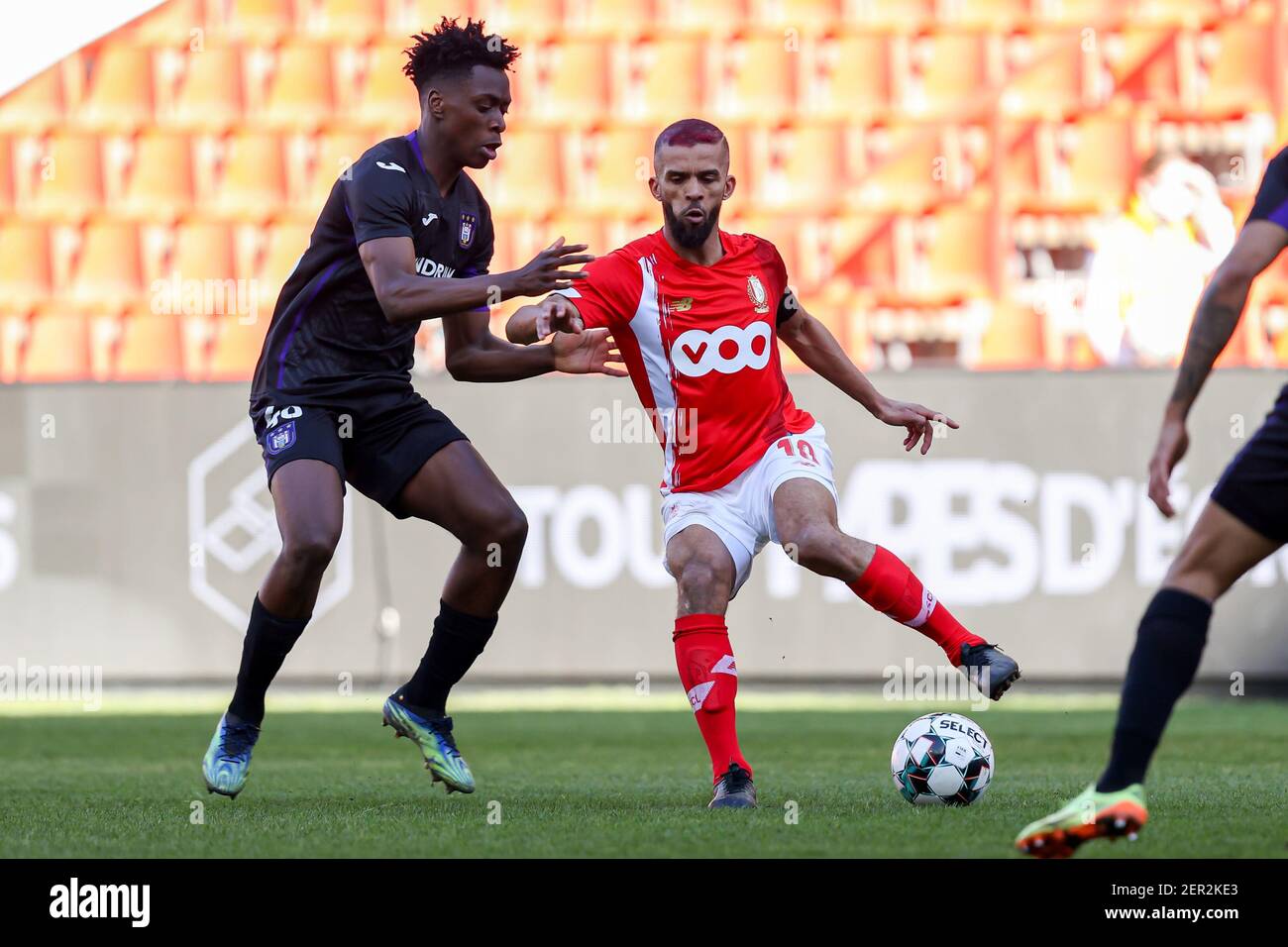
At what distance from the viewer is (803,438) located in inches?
234

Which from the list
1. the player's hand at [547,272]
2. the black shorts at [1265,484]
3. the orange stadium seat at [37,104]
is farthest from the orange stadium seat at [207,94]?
the black shorts at [1265,484]

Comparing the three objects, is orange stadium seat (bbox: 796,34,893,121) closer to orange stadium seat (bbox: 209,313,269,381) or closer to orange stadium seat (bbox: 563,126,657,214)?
orange stadium seat (bbox: 563,126,657,214)

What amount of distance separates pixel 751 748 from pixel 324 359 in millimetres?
2979

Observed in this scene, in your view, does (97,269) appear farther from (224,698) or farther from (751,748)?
(751,748)

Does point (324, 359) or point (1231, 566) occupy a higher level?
point (324, 359)

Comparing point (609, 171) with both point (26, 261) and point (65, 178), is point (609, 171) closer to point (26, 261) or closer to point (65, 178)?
point (65, 178)

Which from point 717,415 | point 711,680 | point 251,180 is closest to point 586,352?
point 717,415

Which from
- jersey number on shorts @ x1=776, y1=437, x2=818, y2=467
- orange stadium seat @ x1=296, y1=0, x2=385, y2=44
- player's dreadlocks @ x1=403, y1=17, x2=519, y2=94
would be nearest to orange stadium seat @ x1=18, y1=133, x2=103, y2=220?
orange stadium seat @ x1=296, y1=0, x2=385, y2=44

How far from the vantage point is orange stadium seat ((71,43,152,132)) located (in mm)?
15656

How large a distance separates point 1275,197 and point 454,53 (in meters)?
2.83

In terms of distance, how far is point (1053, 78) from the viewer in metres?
15.4

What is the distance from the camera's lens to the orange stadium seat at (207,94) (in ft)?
51.3
